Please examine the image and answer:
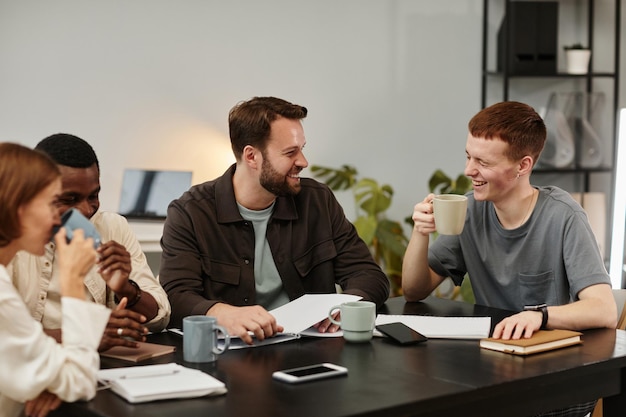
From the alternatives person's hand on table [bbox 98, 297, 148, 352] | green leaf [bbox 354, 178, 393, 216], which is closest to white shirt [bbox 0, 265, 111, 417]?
person's hand on table [bbox 98, 297, 148, 352]

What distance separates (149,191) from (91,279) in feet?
6.34

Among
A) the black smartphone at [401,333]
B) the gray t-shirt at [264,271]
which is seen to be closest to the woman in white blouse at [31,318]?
the black smartphone at [401,333]

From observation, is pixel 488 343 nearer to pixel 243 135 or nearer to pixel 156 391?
pixel 156 391

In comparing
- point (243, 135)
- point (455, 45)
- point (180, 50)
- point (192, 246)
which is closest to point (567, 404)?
point (192, 246)

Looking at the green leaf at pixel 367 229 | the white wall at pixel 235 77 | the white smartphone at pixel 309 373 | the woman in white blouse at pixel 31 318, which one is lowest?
the green leaf at pixel 367 229

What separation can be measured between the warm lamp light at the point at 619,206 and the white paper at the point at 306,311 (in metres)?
1.42

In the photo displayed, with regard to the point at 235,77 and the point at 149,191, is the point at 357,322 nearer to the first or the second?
the point at 149,191

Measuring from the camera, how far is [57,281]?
2117 mm

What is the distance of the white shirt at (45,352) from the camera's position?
152cm

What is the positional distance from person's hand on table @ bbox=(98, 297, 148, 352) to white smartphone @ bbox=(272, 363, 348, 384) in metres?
0.35

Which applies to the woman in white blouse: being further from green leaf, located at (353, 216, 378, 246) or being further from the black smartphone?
green leaf, located at (353, 216, 378, 246)

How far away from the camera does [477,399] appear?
1692mm

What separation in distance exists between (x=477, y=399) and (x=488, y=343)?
0.33m

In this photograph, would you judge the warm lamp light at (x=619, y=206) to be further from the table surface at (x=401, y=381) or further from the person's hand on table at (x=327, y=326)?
the person's hand on table at (x=327, y=326)
